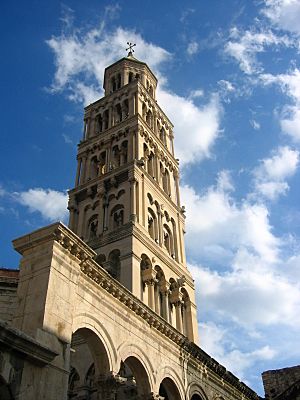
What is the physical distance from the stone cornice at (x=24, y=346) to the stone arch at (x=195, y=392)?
10.8 meters

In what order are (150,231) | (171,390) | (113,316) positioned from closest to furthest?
(113,316), (171,390), (150,231)

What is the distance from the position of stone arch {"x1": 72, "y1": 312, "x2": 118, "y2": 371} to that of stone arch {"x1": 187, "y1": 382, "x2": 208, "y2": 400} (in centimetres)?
683

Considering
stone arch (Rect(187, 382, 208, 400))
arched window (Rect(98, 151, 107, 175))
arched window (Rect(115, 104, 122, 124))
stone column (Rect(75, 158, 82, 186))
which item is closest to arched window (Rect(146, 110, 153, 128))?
arched window (Rect(115, 104, 122, 124))

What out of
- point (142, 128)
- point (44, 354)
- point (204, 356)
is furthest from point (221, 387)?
point (142, 128)

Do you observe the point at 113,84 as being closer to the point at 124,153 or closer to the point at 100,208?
the point at 124,153

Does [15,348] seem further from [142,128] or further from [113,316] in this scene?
[142,128]

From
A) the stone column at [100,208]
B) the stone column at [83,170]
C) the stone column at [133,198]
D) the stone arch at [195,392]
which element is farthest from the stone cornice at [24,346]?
the stone column at [83,170]

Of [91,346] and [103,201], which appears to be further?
[103,201]

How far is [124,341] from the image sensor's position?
690 inches

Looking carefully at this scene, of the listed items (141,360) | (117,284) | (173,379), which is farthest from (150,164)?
(141,360)

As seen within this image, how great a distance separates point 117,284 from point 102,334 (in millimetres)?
2023

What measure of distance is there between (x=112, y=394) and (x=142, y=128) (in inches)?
976

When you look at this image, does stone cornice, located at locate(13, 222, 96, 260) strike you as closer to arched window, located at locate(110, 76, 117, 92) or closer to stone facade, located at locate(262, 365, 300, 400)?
stone facade, located at locate(262, 365, 300, 400)

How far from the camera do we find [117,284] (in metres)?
17.6
